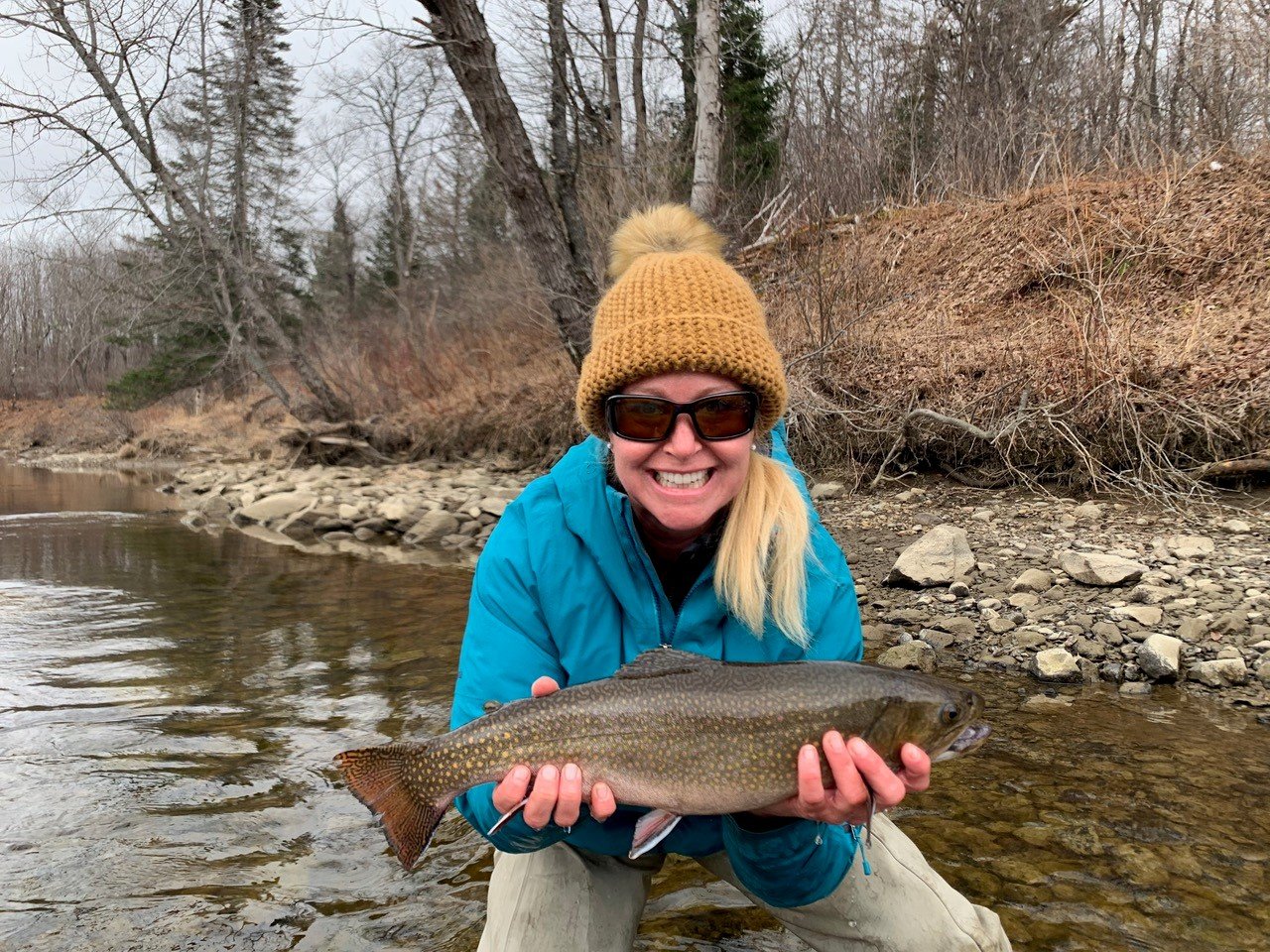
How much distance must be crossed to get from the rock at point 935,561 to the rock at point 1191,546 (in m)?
1.47

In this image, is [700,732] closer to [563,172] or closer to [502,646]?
[502,646]

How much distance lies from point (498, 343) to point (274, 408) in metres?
14.1

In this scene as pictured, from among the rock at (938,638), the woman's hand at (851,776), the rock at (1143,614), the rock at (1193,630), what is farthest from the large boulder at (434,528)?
the woman's hand at (851,776)

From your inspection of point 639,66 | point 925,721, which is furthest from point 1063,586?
point 639,66

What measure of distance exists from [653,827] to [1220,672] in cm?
464

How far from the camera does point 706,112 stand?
13977 millimetres

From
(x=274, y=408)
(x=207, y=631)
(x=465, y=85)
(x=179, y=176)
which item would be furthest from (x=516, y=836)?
(x=274, y=408)

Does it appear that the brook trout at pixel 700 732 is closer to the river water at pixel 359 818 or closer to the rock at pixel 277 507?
the river water at pixel 359 818

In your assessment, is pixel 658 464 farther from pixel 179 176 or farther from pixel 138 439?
pixel 138 439

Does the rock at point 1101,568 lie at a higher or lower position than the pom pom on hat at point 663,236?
lower

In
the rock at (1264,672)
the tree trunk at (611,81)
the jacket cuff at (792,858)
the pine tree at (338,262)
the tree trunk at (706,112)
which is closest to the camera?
the jacket cuff at (792,858)

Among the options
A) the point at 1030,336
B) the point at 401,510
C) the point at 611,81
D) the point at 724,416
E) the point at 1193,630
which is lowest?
the point at 1193,630

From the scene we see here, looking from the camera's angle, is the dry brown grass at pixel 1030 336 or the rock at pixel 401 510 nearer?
the dry brown grass at pixel 1030 336

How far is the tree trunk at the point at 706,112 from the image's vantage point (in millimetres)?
13789
